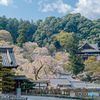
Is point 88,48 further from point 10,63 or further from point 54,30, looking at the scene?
point 10,63

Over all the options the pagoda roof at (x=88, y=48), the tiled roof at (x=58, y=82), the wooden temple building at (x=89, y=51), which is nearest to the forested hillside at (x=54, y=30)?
the pagoda roof at (x=88, y=48)

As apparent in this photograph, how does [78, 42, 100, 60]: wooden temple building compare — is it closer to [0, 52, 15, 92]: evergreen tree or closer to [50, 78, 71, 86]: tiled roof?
[50, 78, 71, 86]: tiled roof

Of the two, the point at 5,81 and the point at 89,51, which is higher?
the point at 89,51

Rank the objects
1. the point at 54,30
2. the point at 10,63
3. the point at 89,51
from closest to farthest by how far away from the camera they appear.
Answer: the point at 10,63 → the point at 89,51 → the point at 54,30

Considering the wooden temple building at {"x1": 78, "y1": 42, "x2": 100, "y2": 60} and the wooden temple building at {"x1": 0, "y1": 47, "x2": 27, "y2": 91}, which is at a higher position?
the wooden temple building at {"x1": 78, "y1": 42, "x2": 100, "y2": 60}

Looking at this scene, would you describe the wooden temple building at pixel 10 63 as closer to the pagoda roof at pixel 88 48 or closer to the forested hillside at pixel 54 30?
the pagoda roof at pixel 88 48

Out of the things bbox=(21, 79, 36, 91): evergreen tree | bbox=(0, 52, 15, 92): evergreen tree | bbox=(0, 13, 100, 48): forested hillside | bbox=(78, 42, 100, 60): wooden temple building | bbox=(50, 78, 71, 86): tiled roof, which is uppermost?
bbox=(0, 13, 100, 48): forested hillside

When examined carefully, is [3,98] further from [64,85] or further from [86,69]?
[86,69]

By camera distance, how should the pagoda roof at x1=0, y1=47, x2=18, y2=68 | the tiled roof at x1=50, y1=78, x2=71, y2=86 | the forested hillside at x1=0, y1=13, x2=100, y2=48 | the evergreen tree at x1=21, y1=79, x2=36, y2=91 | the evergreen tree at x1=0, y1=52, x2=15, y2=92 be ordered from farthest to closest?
the forested hillside at x1=0, y1=13, x2=100, y2=48
the tiled roof at x1=50, y1=78, x2=71, y2=86
the evergreen tree at x1=21, y1=79, x2=36, y2=91
the pagoda roof at x1=0, y1=47, x2=18, y2=68
the evergreen tree at x1=0, y1=52, x2=15, y2=92

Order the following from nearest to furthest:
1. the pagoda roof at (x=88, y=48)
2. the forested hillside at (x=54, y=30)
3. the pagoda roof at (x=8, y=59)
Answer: the pagoda roof at (x=8, y=59) < the pagoda roof at (x=88, y=48) < the forested hillside at (x=54, y=30)

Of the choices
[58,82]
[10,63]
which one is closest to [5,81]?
[10,63]

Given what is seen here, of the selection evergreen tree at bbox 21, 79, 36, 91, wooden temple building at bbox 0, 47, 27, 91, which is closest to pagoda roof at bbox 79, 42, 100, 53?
wooden temple building at bbox 0, 47, 27, 91

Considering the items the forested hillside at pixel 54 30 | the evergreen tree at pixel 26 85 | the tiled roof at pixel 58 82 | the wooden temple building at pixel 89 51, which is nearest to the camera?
the evergreen tree at pixel 26 85

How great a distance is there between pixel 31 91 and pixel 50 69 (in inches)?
533
